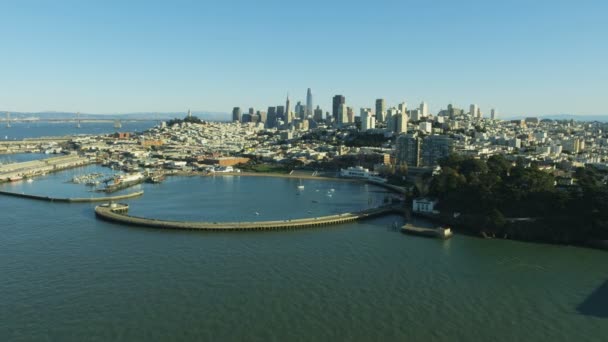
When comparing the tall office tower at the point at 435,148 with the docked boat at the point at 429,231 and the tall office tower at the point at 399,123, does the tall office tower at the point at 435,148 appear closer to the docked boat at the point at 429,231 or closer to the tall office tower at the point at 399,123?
the tall office tower at the point at 399,123

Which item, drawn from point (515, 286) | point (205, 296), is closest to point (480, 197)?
point (515, 286)

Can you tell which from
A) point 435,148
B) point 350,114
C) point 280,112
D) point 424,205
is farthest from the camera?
point 280,112

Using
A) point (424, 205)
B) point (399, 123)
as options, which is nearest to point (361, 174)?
point (424, 205)

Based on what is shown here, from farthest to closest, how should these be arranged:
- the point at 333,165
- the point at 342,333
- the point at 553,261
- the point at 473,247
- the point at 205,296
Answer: the point at 333,165, the point at 473,247, the point at 553,261, the point at 205,296, the point at 342,333

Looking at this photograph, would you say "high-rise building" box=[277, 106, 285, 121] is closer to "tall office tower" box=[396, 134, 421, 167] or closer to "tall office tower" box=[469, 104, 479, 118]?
"tall office tower" box=[469, 104, 479, 118]

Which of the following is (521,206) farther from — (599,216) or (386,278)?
(386,278)

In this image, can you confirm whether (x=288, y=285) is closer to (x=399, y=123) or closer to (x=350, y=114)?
(x=399, y=123)
